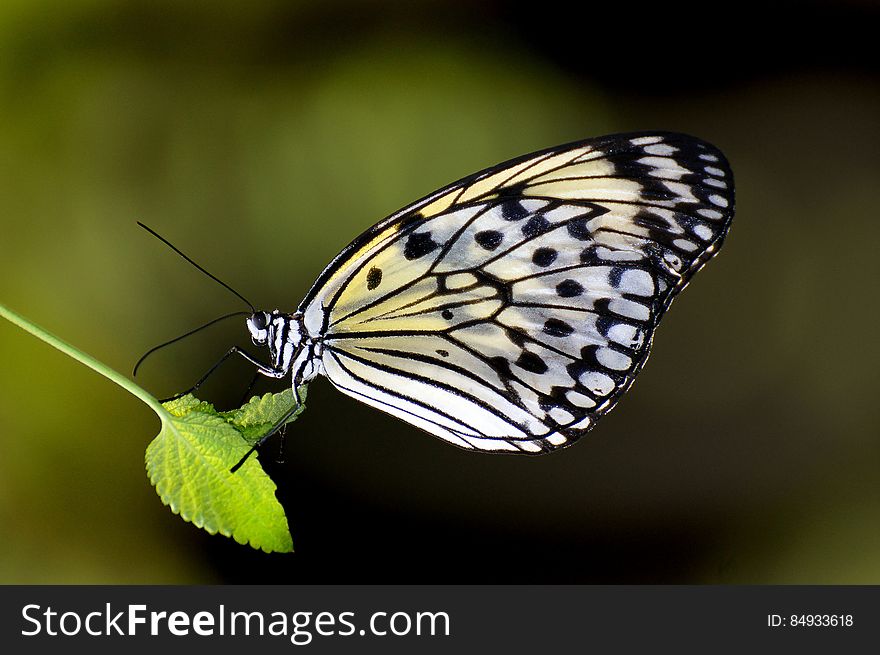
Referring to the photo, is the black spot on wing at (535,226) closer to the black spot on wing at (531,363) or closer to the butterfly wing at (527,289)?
the butterfly wing at (527,289)

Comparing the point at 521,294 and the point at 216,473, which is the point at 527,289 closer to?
the point at 521,294

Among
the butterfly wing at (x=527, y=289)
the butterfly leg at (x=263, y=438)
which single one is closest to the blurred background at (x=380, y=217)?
the butterfly wing at (x=527, y=289)

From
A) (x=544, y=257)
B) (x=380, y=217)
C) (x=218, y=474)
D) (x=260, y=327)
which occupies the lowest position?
(x=218, y=474)

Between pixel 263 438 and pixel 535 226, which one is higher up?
pixel 535 226

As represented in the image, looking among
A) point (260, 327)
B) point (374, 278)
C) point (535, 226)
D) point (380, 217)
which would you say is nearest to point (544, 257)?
point (535, 226)

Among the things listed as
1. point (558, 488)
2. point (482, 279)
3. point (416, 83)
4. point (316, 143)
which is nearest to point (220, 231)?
point (316, 143)

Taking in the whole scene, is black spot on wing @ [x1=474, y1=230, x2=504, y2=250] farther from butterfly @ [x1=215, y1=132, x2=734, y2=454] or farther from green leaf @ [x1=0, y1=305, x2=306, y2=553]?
green leaf @ [x1=0, y1=305, x2=306, y2=553]

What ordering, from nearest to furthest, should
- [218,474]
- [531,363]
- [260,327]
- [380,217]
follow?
[218,474] < [260,327] < [531,363] < [380,217]
